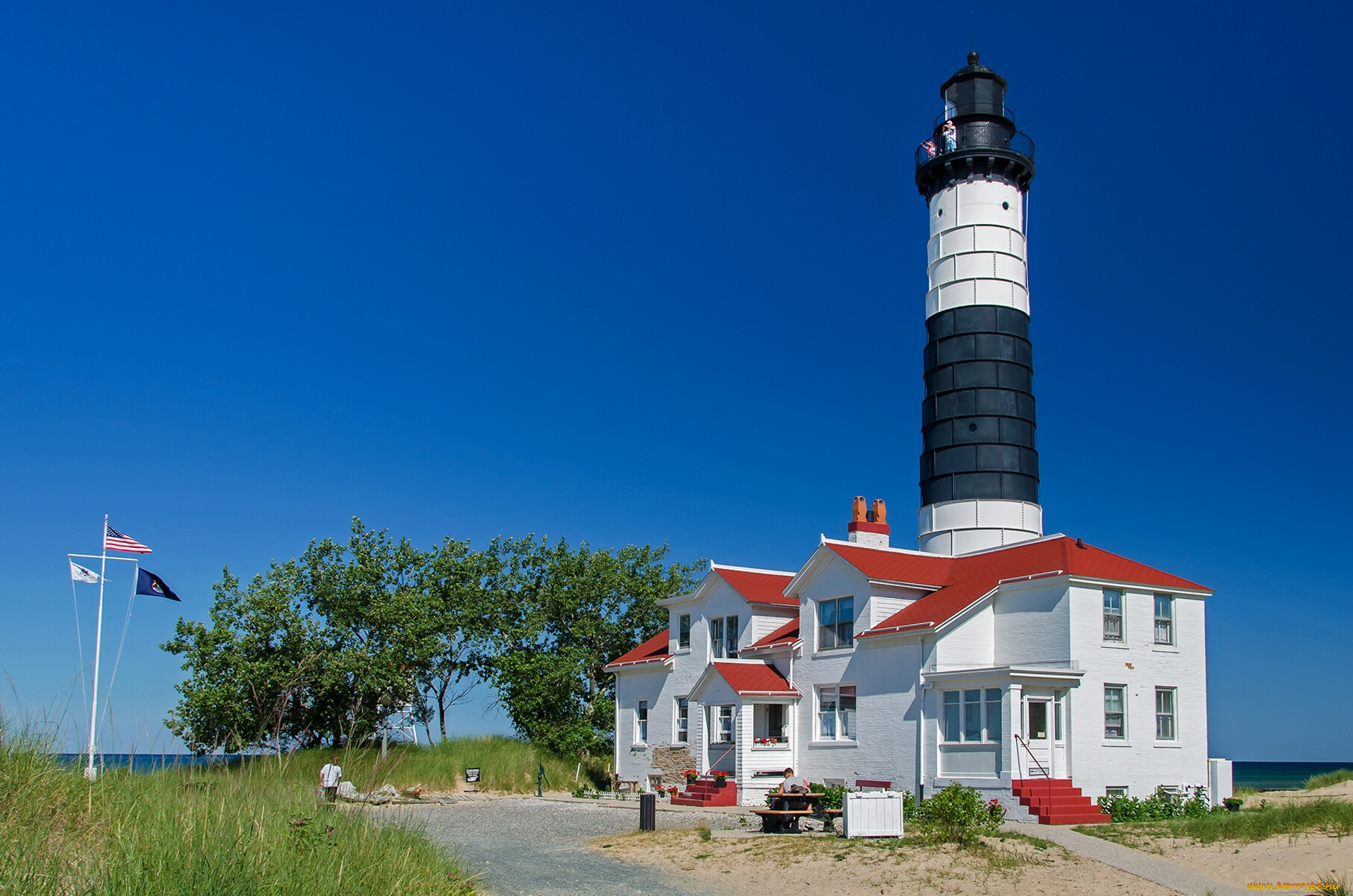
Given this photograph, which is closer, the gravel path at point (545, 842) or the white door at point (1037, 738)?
the gravel path at point (545, 842)

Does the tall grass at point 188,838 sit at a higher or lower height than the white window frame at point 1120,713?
higher

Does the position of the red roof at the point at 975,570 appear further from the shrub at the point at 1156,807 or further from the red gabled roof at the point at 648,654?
the red gabled roof at the point at 648,654

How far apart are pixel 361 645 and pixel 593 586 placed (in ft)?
29.1

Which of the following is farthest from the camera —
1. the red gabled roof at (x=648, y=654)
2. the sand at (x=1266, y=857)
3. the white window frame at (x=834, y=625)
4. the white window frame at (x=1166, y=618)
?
the red gabled roof at (x=648, y=654)

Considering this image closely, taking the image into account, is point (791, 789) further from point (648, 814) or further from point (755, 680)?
point (648, 814)

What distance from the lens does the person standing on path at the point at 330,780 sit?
9932 millimetres

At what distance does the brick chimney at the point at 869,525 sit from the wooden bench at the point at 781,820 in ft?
45.1

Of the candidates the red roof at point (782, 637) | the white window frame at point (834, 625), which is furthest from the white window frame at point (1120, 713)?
the red roof at point (782, 637)

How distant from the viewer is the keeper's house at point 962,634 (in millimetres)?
24953

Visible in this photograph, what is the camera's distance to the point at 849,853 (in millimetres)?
17891

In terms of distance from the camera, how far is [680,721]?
34562 mm

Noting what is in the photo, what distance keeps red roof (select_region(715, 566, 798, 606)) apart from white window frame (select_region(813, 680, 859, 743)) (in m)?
4.11

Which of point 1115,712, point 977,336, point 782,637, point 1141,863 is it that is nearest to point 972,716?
point 1115,712

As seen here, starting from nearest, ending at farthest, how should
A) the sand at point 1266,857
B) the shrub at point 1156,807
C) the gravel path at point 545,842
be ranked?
the gravel path at point 545,842
the sand at point 1266,857
the shrub at point 1156,807
